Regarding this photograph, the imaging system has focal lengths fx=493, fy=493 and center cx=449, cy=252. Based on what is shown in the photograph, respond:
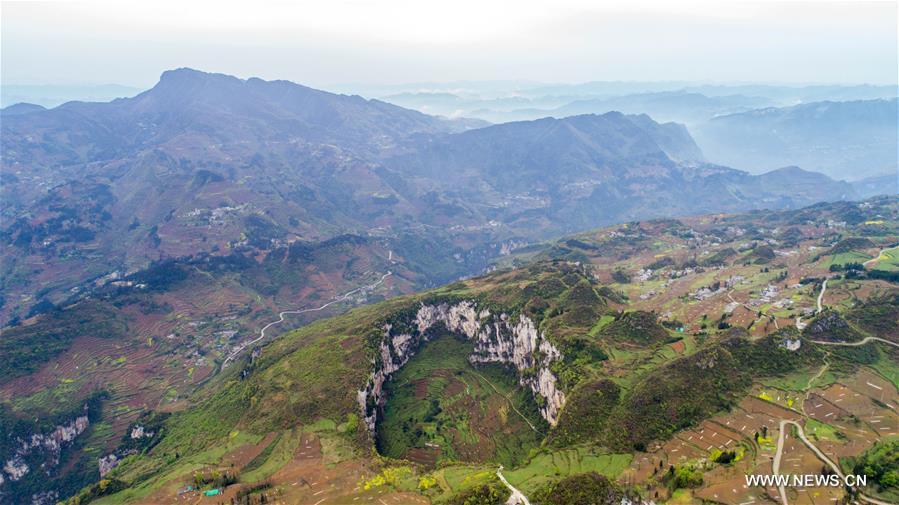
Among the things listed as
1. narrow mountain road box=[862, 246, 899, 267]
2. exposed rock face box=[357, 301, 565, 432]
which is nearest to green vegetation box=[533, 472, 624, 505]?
exposed rock face box=[357, 301, 565, 432]

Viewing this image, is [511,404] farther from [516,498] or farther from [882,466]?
[882,466]

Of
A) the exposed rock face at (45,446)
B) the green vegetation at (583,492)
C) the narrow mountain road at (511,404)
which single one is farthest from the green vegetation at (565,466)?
the exposed rock face at (45,446)

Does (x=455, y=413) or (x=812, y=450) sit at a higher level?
(x=812, y=450)

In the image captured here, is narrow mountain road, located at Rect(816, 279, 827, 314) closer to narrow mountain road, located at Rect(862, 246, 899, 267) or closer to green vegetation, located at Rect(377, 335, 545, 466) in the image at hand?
narrow mountain road, located at Rect(862, 246, 899, 267)

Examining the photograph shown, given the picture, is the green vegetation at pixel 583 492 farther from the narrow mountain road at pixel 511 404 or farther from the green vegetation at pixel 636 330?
the green vegetation at pixel 636 330

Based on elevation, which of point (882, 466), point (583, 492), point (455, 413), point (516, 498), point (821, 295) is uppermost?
point (821, 295)

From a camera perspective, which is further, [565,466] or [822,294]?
[822,294]

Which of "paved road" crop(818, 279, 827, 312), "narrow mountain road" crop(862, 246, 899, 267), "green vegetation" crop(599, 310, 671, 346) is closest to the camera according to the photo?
"green vegetation" crop(599, 310, 671, 346)

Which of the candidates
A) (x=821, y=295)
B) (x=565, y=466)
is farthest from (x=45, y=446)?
(x=821, y=295)

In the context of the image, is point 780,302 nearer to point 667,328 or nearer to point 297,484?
point 667,328
